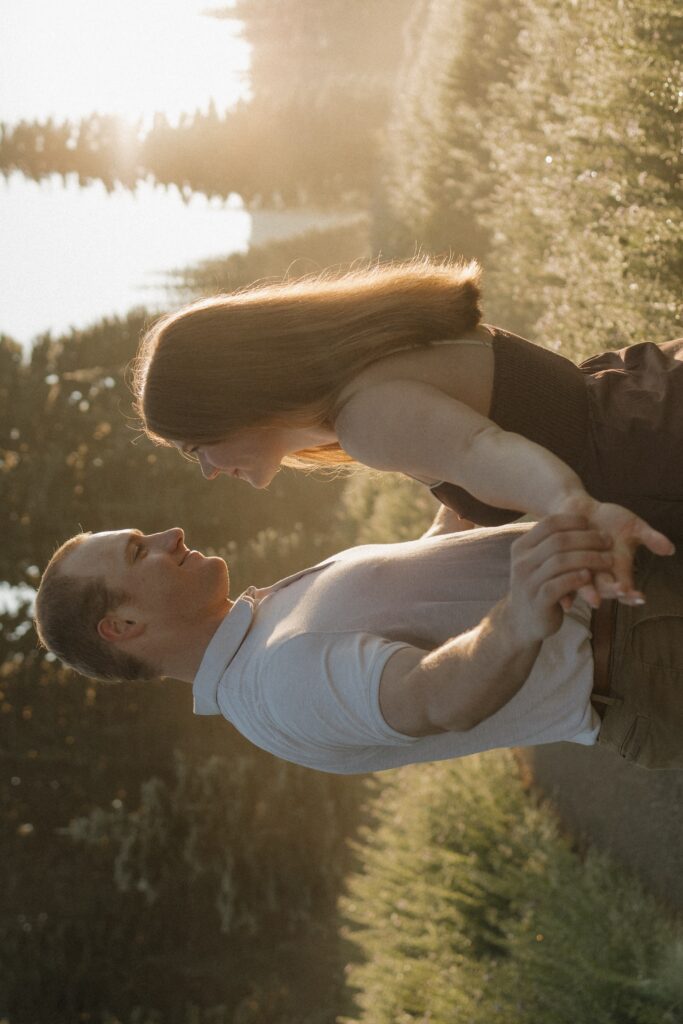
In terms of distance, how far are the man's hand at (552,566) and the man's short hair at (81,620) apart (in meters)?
1.35

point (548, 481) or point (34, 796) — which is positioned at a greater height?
point (548, 481)

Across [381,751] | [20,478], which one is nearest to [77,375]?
[20,478]

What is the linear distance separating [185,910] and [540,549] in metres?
10.5

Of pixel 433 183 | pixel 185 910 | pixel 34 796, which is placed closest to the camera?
pixel 185 910

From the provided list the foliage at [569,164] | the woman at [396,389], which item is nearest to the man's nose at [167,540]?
the woman at [396,389]

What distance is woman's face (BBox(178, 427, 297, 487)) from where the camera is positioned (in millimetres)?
2297

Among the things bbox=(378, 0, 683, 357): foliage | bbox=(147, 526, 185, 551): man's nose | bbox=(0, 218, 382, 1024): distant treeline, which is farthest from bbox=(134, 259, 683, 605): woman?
bbox=(0, 218, 382, 1024): distant treeline

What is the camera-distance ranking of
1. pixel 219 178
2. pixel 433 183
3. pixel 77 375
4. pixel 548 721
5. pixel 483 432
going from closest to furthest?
1. pixel 483 432
2. pixel 548 721
3. pixel 433 183
4. pixel 77 375
5. pixel 219 178

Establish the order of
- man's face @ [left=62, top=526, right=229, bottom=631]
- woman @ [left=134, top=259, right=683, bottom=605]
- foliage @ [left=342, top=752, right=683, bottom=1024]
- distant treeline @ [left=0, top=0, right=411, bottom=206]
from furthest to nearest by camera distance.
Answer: distant treeline @ [left=0, top=0, right=411, bottom=206] < foliage @ [left=342, top=752, right=683, bottom=1024] < man's face @ [left=62, top=526, right=229, bottom=631] < woman @ [left=134, top=259, right=683, bottom=605]

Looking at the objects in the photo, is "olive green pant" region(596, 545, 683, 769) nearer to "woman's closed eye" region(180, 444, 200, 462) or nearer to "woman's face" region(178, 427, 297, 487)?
"woman's face" region(178, 427, 297, 487)

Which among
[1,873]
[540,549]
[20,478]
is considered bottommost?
[1,873]

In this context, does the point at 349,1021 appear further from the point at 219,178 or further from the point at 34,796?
the point at 219,178

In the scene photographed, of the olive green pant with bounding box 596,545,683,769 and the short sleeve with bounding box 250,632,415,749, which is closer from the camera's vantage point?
the short sleeve with bounding box 250,632,415,749

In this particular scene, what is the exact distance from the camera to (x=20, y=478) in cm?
1364
